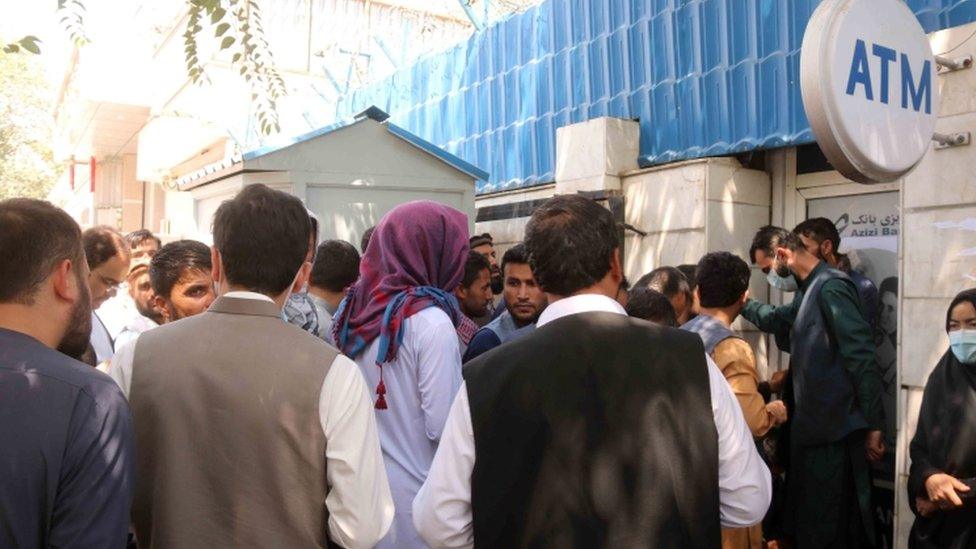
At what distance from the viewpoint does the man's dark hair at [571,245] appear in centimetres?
195

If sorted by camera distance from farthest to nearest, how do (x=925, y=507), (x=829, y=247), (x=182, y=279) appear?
1. (x=829, y=247)
2. (x=925, y=507)
3. (x=182, y=279)

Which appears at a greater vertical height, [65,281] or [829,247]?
[829,247]

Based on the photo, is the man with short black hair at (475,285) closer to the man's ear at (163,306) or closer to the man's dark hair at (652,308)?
the man's dark hair at (652,308)

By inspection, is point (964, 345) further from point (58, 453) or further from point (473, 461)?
point (58, 453)

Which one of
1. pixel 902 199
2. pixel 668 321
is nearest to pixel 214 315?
pixel 668 321

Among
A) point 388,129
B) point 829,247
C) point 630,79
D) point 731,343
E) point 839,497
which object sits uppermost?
point 630,79

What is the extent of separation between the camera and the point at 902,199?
4.27 metres

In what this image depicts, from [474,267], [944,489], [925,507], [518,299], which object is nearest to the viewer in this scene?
[944,489]

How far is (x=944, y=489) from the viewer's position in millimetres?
3375

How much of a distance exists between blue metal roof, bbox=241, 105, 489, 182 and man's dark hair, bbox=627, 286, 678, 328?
8.51 feet

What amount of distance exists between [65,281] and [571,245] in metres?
1.11

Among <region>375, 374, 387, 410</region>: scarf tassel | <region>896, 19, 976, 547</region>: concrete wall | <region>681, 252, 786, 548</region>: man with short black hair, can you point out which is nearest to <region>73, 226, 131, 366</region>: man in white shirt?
<region>375, 374, 387, 410</region>: scarf tassel

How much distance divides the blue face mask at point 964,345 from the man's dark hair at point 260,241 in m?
2.73

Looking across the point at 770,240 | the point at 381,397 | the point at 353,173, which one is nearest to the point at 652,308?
the point at 381,397
